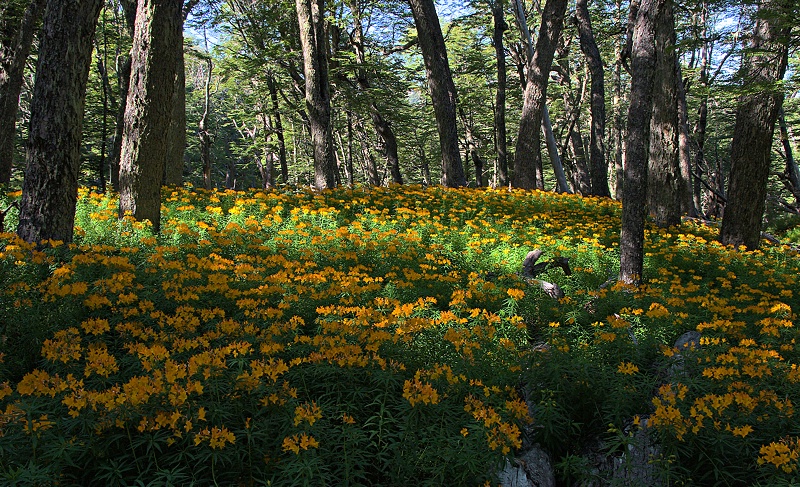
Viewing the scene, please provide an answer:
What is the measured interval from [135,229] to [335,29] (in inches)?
537

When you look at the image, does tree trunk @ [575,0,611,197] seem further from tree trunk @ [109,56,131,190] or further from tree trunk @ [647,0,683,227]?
tree trunk @ [109,56,131,190]

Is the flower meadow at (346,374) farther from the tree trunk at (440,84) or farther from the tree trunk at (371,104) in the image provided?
the tree trunk at (371,104)

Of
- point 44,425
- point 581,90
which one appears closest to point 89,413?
point 44,425

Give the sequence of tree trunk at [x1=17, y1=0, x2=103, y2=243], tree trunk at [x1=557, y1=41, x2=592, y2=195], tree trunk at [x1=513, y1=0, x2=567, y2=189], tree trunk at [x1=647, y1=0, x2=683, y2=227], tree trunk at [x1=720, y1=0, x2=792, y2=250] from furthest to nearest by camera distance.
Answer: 1. tree trunk at [x1=557, y1=41, x2=592, y2=195]
2. tree trunk at [x1=513, y1=0, x2=567, y2=189]
3. tree trunk at [x1=647, y1=0, x2=683, y2=227]
4. tree trunk at [x1=720, y1=0, x2=792, y2=250]
5. tree trunk at [x1=17, y1=0, x2=103, y2=243]

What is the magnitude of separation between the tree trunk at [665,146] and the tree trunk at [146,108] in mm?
9232

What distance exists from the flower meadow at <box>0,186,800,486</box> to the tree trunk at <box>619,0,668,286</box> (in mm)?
615

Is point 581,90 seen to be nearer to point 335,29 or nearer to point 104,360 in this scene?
point 335,29

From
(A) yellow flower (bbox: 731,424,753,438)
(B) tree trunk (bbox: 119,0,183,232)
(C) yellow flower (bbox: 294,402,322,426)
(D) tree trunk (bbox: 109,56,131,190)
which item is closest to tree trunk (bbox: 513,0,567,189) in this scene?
(B) tree trunk (bbox: 119,0,183,232)

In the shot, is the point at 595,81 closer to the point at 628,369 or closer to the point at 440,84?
the point at 440,84

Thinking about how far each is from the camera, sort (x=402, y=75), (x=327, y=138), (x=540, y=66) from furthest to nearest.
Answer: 1. (x=402, y=75)
2. (x=540, y=66)
3. (x=327, y=138)

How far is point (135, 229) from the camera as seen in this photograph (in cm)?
593

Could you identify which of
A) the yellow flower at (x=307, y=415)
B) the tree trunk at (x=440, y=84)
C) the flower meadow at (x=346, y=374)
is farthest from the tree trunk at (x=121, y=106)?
the yellow flower at (x=307, y=415)

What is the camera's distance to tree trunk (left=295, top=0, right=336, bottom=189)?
1028cm

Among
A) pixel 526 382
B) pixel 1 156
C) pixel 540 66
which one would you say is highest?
pixel 540 66
